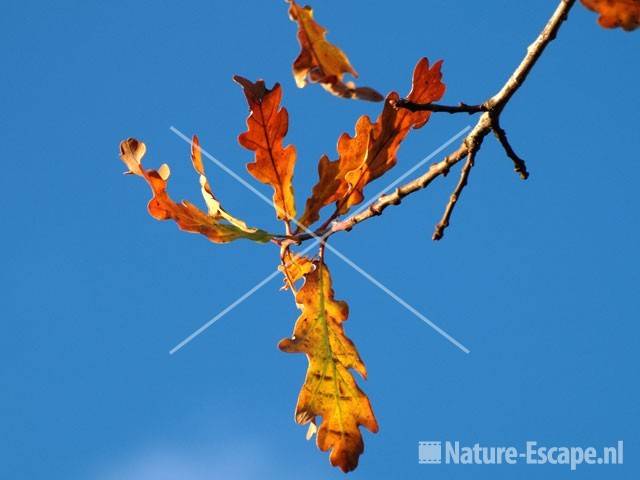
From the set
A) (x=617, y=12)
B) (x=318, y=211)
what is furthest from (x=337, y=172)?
(x=617, y=12)

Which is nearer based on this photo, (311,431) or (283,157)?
(283,157)

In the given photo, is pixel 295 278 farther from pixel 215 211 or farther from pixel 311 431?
pixel 311 431

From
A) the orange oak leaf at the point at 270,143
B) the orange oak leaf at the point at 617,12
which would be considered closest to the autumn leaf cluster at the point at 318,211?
the orange oak leaf at the point at 270,143

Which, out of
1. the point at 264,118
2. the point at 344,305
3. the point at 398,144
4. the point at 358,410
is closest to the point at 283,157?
the point at 264,118

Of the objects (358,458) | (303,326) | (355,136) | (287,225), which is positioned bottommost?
(358,458)

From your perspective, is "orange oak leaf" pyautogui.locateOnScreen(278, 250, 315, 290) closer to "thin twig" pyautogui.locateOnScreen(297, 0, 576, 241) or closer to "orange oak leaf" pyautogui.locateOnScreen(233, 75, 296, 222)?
"orange oak leaf" pyautogui.locateOnScreen(233, 75, 296, 222)

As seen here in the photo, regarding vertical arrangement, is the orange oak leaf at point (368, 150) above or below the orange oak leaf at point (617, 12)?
above

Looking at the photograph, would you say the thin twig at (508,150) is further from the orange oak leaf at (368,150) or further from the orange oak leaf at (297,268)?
the orange oak leaf at (297,268)
